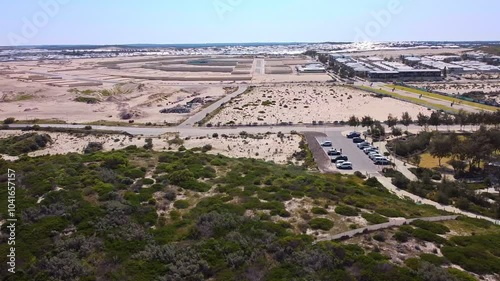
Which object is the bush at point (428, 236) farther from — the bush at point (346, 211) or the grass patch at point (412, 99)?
the grass patch at point (412, 99)

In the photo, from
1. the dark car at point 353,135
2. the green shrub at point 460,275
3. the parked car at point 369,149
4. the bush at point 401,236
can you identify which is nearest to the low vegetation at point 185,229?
the bush at point 401,236

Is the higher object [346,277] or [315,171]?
[346,277]

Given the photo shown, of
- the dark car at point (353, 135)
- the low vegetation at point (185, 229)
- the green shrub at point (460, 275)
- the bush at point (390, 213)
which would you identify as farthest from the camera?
the dark car at point (353, 135)

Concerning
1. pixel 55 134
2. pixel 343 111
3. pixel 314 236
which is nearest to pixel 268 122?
pixel 343 111

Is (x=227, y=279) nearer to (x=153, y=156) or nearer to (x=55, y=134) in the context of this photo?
(x=153, y=156)

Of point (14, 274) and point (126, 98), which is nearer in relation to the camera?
point (14, 274)

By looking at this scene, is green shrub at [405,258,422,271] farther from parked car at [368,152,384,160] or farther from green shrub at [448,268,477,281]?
parked car at [368,152,384,160]
